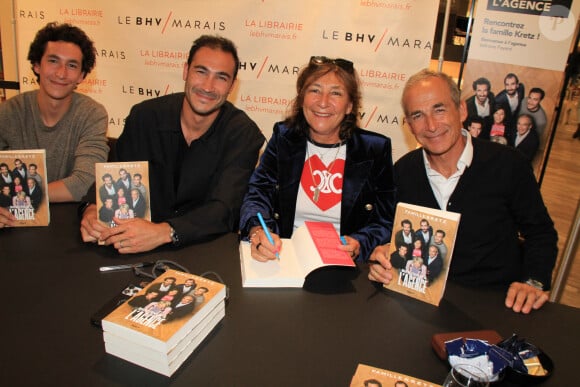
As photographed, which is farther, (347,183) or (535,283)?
(347,183)

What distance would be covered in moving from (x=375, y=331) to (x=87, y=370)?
778mm

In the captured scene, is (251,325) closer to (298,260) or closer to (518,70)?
(298,260)

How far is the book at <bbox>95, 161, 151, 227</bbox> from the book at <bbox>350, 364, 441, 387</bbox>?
109 centimetres

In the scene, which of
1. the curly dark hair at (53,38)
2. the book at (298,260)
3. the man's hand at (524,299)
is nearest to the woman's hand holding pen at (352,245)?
the book at (298,260)

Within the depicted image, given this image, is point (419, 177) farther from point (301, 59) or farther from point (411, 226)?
point (301, 59)

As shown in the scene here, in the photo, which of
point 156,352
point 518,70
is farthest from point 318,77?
point 518,70

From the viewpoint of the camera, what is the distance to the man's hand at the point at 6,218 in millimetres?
1582

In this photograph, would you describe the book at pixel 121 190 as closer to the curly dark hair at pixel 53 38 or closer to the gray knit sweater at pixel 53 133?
the gray knit sweater at pixel 53 133

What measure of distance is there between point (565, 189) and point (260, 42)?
4.95 m

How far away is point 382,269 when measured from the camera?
1409 millimetres

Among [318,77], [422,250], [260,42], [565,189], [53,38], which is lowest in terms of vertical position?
[565,189]

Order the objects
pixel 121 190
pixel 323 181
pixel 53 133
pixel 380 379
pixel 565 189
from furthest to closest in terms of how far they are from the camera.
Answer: pixel 565 189 < pixel 53 133 < pixel 323 181 < pixel 121 190 < pixel 380 379

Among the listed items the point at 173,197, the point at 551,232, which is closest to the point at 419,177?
the point at 551,232

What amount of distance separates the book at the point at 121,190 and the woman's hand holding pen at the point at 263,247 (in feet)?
1.61
